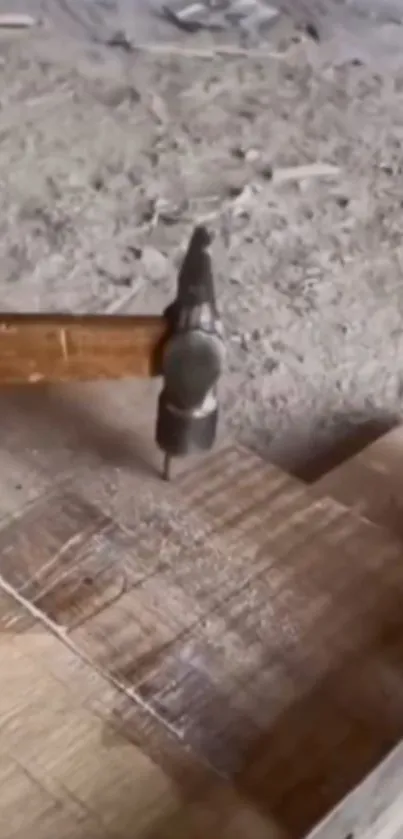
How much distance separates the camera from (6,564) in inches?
57.2

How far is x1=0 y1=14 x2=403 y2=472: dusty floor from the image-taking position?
2.18 meters

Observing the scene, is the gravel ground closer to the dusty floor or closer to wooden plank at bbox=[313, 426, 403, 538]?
the dusty floor

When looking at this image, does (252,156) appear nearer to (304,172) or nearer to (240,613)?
(304,172)

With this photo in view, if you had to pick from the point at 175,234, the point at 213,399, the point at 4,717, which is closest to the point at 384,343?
the point at 175,234

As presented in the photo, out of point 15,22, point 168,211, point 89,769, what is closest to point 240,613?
point 89,769

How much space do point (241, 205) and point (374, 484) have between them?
1154 millimetres

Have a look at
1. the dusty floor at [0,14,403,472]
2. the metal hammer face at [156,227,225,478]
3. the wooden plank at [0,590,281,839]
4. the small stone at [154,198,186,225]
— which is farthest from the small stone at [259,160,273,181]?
the wooden plank at [0,590,281,839]

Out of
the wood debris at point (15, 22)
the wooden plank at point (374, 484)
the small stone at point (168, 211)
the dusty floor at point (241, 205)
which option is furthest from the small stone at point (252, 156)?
the wooden plank at point (374, 484)

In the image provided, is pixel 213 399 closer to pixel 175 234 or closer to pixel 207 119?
pixel 175 234

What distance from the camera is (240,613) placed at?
1419mm

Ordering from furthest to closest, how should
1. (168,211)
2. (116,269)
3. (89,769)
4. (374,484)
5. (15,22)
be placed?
(15,22)
(168,211)
(116,269)
(374,484)
(89,769)

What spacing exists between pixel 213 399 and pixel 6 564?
13.7 inches

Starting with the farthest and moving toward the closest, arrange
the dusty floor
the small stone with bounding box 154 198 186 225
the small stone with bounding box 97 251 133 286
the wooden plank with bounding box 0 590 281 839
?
the small stone with bounding box 154 198 186 225 → the small stone with bounding box 97 251 133 286 → the dusty floor → the wooden plank with bounding box 0 590 281 839

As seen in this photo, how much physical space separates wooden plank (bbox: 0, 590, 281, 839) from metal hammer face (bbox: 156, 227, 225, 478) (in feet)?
1.16
